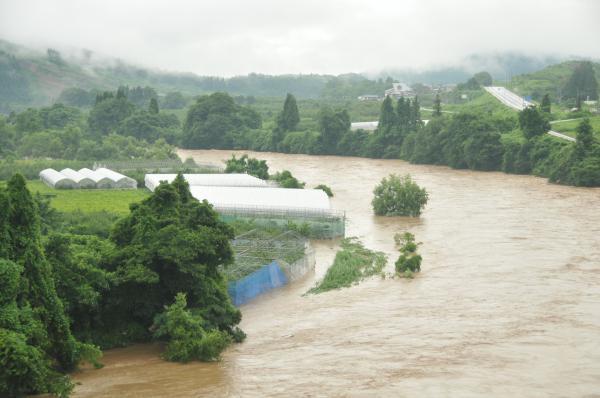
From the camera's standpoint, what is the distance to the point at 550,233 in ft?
127

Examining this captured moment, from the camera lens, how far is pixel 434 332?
2384 centimetres

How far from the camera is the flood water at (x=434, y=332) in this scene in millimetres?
19656

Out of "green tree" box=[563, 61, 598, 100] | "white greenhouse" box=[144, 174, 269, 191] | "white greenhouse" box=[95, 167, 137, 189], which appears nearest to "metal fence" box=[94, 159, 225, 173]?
"white greenhouse" box=[95, 167, 137, 189]

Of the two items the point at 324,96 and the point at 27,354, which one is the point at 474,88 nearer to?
the point at 324,96

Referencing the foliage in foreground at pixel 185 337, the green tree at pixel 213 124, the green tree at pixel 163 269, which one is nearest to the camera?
the foliage in foreground at pixel 185 337

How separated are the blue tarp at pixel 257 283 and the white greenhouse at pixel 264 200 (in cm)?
1002

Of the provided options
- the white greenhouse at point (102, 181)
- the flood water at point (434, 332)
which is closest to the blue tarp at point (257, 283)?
the flood water at point (434, 332)

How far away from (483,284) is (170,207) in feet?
38.5

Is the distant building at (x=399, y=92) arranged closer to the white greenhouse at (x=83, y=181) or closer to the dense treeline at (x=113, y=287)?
the white greenhouse at (x=83, y=181)

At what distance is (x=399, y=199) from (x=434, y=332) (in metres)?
22.0

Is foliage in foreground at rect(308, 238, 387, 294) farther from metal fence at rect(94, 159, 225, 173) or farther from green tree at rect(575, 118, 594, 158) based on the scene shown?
green tree at rect(575, 118, 594, 158)

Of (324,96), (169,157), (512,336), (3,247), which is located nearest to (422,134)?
(169,157)

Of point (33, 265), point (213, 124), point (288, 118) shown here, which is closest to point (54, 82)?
point (213, 124)

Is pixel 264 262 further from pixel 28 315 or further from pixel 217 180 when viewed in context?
pixel 217 180
